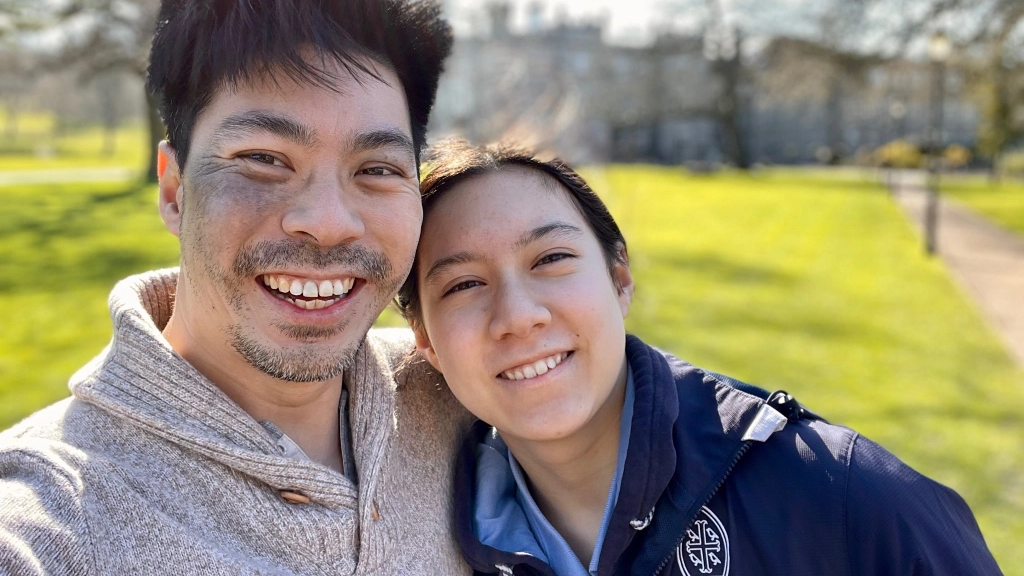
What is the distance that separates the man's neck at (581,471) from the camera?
7.22 feet

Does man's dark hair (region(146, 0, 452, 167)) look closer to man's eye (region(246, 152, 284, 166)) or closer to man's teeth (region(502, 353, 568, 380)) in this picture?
man's eye (region(246, 152, 284, 166))

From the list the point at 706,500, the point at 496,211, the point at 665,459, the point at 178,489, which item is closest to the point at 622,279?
the point at 496,211

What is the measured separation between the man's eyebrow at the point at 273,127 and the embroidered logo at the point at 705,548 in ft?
3.87

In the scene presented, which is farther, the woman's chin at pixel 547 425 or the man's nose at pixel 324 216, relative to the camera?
the woman's chin at pixel 547 425

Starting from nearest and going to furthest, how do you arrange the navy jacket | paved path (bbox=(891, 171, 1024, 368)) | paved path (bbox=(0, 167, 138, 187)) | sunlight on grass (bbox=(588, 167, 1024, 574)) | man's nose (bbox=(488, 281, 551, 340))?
1. the navy jacket
2. man's nose (bbox=(488, 281, 551, 340))
3. sunlight on grass (bbox=(588, 167, 1024, 574))
4. paved path (bbox=(891, 171, 1024, 368))
5. paved path (bbox=(0, 167, 138, 187))

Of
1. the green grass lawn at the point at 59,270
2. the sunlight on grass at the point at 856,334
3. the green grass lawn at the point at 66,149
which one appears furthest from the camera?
the green grass lawn at the point at 66,149

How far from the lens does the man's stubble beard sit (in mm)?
1813

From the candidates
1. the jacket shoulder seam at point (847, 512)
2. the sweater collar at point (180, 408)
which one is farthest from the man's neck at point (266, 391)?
the jacket shoulder seam at point (847, 512)

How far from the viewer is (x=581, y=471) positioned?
223 cm

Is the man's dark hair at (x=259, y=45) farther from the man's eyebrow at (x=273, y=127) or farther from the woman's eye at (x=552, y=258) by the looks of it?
the woman's eye at (x=552, y=258)

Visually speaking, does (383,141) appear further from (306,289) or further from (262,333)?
(262,333)

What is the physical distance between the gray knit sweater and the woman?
243 millimetres

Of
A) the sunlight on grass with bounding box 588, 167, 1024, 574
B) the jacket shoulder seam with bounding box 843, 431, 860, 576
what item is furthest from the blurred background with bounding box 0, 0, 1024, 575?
the jacket shoulder seam with bounding box 843, 431, 860, 576

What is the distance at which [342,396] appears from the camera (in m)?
2.26
